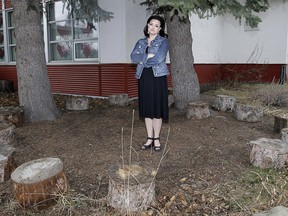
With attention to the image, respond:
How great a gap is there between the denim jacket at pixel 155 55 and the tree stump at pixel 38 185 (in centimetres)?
162

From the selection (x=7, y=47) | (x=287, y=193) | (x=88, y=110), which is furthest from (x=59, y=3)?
(x=287, y=193)

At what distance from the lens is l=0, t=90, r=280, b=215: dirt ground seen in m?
3.13

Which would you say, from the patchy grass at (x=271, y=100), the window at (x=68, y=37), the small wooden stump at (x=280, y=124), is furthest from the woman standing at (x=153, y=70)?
the window at (x=68, y=37)

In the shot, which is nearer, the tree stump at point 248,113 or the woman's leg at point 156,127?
the woman's leg at point 156,127

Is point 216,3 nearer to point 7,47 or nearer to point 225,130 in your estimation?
point 225,130

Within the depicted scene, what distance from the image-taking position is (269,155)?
3.81 meters

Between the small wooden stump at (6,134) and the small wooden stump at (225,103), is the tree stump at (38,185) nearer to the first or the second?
the small wooden stump at (6,134)

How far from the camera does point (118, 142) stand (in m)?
4.64

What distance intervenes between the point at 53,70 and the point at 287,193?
8271 mm

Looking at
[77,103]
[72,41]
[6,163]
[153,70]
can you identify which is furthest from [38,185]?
[72,41]

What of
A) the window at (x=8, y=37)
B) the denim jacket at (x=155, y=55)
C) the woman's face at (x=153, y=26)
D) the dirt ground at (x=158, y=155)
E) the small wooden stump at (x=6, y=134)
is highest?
the window at (x=8, y=37)

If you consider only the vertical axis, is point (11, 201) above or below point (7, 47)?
below

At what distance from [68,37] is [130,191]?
25.0ft

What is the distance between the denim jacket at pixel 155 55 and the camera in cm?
394
